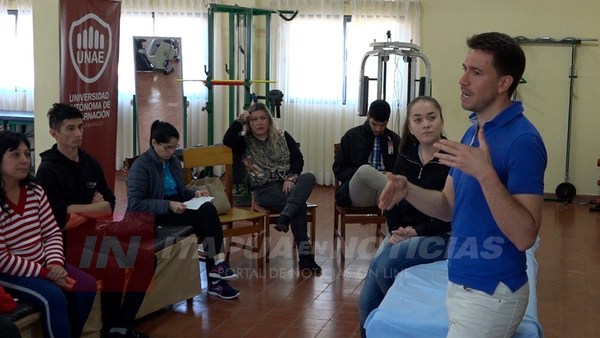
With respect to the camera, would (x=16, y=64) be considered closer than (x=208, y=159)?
No

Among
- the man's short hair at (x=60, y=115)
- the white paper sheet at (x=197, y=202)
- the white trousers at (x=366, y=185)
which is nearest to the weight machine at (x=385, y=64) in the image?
the white trousers at (x=366, y=185)

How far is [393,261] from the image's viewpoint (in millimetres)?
3352

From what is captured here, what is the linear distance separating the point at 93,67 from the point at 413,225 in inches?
99.7

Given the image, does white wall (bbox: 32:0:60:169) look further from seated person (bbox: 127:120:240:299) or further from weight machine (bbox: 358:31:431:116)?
weight machine (bbox: 358:31:431:116)

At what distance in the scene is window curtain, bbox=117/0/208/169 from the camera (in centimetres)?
888

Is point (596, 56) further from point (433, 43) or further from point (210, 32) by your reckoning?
point (210, 32)

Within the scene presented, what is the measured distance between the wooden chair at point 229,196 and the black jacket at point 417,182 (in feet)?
5.17

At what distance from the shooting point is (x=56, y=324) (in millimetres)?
3180

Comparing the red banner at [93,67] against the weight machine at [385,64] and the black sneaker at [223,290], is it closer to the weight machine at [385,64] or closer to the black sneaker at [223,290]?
the black sneaker at [223,290]

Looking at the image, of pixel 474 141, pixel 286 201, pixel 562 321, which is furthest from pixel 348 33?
pixel 474 141

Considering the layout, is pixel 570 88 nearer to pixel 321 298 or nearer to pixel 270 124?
pixel 270 124

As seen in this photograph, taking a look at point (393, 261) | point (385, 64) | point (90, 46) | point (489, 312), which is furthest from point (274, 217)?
point (489, 312)

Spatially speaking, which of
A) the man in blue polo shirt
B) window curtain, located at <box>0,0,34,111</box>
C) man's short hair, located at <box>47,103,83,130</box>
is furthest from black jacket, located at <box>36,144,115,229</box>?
window curtain, located at <box>0,0,34,111</box>

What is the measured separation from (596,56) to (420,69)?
1869 mm
